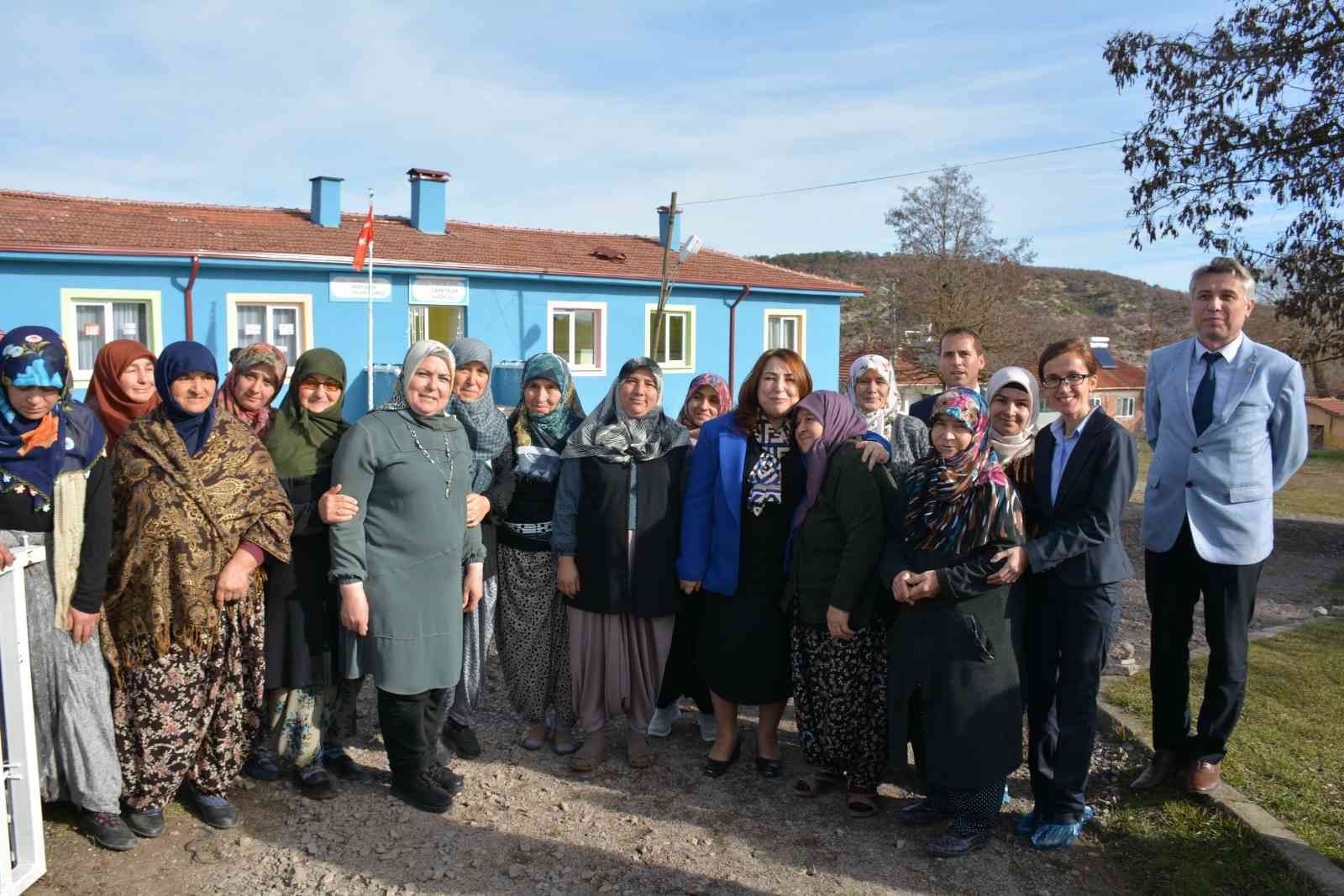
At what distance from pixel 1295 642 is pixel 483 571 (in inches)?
197

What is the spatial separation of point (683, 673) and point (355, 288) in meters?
13.1

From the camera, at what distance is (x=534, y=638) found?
4.18 metres

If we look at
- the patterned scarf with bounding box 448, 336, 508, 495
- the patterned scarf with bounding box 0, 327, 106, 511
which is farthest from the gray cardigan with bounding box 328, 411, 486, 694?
the patterned scarf with bounding box 0, 327, 106, 511

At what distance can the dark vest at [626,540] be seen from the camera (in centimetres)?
391

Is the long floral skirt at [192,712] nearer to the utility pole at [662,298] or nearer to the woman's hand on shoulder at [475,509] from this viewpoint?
the woman's hand on shoulder at [475,509]

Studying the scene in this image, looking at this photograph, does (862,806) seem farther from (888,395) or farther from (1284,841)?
(888,395)

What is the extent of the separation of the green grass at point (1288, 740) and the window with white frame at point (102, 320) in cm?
1365

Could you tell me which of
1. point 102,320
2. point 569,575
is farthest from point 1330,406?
point 569,575

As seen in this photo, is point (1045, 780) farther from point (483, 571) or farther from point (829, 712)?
point (483, 571)

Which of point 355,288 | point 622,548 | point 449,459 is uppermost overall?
point 355,288

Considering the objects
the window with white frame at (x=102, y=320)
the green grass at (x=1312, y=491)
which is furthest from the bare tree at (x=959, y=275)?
the window with white frame at (x=102, y=320)

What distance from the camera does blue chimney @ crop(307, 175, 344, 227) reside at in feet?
57.1

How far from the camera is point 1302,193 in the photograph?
907 centimetres

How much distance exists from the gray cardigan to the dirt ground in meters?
0.55
